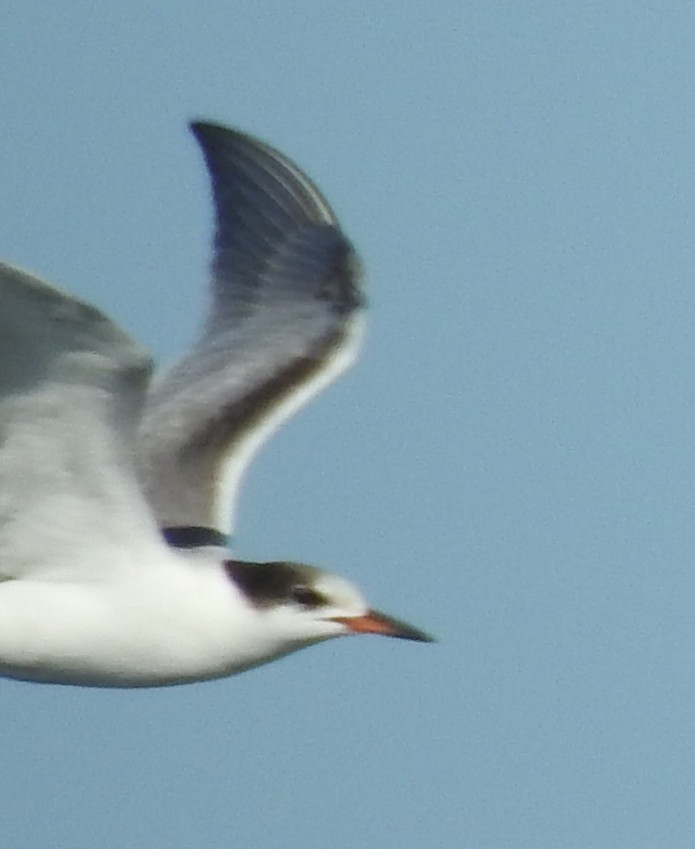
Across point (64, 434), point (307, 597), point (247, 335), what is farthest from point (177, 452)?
point (64, 434)

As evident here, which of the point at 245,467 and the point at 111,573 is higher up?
the point at 245,467

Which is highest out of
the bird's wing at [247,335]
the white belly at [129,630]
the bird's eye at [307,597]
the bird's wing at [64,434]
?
the bird's wing at [247,335]

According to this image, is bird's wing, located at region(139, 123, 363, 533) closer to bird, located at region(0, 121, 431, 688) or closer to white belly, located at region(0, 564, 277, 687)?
bird, located at region(0, 121, 431, 688)

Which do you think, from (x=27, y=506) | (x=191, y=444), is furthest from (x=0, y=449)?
(x=191, y=444)

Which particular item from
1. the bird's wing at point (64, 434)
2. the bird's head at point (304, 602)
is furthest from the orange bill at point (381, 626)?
the bird's wing at point (64, 434)

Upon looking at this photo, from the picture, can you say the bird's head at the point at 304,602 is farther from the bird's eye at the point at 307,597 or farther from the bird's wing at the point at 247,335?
the bird's wing at the point at 247,335

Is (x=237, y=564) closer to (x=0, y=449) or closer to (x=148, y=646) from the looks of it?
(x=148, y=646)

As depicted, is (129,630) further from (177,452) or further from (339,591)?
(177,452)
